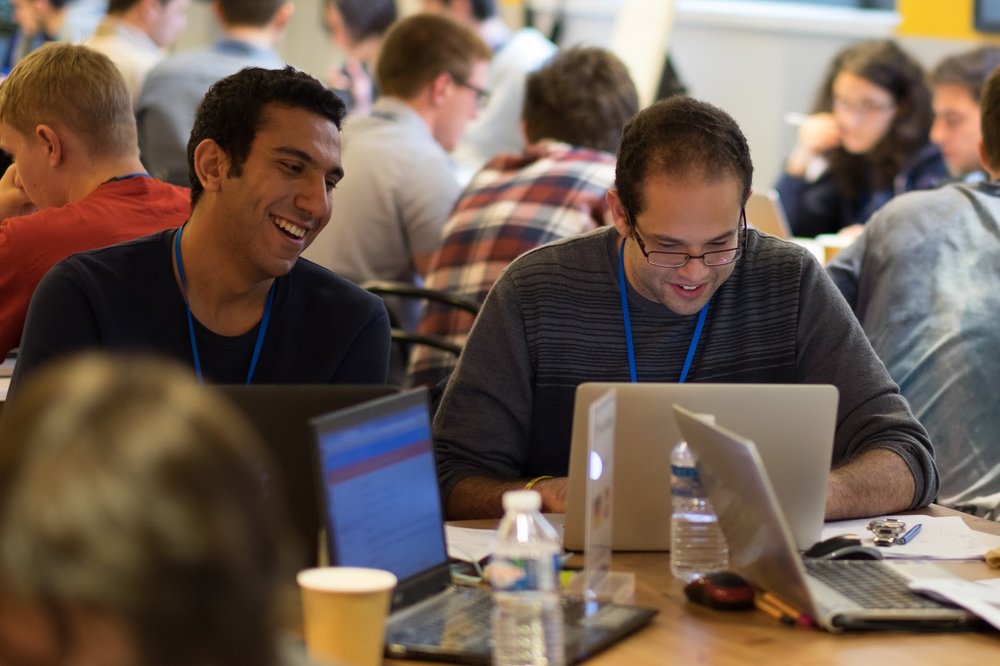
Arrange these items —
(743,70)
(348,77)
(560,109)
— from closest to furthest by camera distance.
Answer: (560,109) → (348,77) → (743,70)

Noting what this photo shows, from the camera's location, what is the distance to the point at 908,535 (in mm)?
2107

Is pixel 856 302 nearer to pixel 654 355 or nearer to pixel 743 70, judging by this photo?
pixel 654 355

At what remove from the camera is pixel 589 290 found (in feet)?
7.99

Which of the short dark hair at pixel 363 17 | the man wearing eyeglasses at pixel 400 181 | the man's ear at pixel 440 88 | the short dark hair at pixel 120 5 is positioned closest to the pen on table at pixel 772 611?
the man wearing eyeglasses at pixel 400 181

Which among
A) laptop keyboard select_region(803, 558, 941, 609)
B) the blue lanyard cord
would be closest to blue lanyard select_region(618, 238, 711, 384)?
the blue lanyard cord

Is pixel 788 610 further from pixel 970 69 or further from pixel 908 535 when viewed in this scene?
pixel 970 69

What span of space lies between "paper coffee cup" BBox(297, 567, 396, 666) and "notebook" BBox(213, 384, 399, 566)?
24 centimetres

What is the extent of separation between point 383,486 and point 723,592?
1.56 feet

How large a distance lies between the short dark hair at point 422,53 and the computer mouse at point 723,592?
9.58 ft

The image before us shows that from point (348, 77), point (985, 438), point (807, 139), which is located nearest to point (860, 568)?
point (985, 438)

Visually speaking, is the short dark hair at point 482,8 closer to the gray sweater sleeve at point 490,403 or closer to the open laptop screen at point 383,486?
the gray sweater sleeve at point 490,403

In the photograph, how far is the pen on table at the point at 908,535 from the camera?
2074 mm

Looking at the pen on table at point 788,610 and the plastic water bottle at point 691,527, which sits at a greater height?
the plastic water bottle at point 691,527

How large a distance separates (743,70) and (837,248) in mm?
3510
